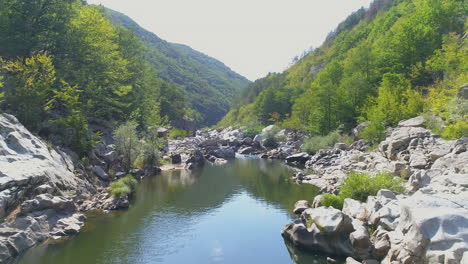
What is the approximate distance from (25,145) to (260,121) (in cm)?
10288

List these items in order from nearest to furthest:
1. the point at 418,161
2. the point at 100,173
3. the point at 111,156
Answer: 1. the point at 418,161
2. the point at 100,173
3. the point at 111,156

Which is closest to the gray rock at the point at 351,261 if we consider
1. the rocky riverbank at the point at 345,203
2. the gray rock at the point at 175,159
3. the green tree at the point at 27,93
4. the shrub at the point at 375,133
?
the rocky riverbank at the point at 345,203

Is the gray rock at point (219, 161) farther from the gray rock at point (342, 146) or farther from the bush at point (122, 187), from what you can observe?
the bush at point (122, 187)

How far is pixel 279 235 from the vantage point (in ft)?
94.7

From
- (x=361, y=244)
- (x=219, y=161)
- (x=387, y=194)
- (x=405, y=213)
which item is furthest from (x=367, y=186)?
(x=219, y=161)

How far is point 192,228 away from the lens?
101 ft

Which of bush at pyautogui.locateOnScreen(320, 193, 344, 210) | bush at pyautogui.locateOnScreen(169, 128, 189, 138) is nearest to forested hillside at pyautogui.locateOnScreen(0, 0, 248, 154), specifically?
bush at pyautogui.locateOnScreen(320, 193, 344, 210)

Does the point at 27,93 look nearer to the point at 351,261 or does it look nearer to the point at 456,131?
the point at 351,261

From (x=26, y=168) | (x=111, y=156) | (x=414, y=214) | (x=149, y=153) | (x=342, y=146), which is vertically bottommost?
(x=342, y=146)

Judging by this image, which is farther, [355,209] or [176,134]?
[176,134]

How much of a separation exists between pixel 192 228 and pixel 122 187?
11.8 metres

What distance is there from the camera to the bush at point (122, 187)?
36750 millimetres

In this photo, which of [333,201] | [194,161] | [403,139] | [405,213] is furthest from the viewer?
[194,161]

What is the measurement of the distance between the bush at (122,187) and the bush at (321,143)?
41.6 meters
